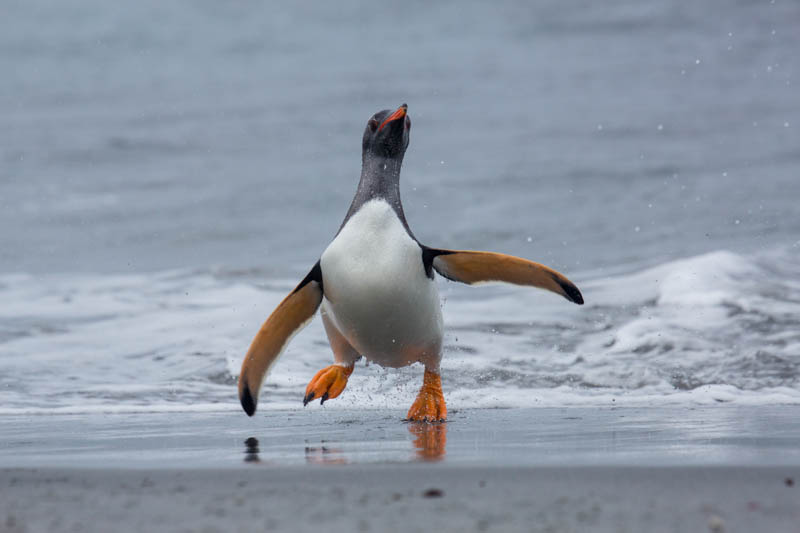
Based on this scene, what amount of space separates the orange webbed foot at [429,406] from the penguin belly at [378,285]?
0.64 feet

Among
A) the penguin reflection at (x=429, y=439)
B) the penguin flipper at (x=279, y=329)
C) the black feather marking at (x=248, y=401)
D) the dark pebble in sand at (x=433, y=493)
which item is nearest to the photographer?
the dark pebble in sand at (x=433, y=493)

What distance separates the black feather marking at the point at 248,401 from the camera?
382cm

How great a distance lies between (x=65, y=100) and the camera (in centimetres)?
2700

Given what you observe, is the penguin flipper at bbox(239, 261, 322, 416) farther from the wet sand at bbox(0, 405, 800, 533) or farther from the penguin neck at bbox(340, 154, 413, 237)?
the penguin neck at bbox(340, 154, 413, 237)

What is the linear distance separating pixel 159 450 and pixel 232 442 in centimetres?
30

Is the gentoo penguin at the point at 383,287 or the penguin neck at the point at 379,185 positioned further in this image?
the penguin neck at the point at 379,185

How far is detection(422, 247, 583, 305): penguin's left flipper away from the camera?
4152 millimetres

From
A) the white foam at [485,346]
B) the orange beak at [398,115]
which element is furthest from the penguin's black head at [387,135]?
the white foam at [485,346]

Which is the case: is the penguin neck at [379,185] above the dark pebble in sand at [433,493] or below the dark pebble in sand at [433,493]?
above

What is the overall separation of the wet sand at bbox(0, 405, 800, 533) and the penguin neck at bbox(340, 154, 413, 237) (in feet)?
3.15

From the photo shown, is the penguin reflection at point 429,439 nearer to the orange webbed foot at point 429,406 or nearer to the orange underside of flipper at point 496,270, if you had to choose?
the orange webbed foot at point 429,406

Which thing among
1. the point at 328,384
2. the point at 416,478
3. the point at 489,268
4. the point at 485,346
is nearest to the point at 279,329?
the point at 328,384

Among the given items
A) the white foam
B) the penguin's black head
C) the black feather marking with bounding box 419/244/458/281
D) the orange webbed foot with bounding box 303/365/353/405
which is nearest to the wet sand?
the orange webbed foot with bounding box 303/365/353/405

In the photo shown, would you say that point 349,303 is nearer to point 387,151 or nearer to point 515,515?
point 387,151
